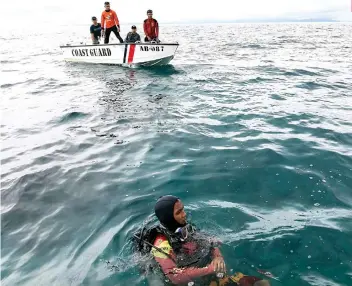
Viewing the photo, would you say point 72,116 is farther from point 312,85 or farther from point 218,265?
point 312,85

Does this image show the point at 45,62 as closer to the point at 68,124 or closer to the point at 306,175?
the point at 68,124

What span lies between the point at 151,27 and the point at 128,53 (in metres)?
1.86

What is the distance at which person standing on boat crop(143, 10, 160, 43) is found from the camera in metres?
18.1

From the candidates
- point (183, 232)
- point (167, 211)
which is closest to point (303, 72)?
point (183, 232)

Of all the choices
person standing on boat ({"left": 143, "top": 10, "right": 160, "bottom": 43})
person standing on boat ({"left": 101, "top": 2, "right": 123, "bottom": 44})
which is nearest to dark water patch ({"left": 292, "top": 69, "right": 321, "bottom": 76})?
person standing on boat ({"left": 143, "top": 10, "right": 160, "bottom": 43})

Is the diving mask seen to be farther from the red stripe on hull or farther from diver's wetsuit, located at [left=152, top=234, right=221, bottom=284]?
the red stripe on hull

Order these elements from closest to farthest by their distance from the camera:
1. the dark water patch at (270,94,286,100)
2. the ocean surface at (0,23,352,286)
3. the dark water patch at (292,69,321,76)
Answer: the ocean surface at (0,23,352,286)
the dark water patch at (270,94,286,100)
the dark water patch at (292,69,321,76)

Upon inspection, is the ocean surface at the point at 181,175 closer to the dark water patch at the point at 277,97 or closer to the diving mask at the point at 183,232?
the dark water patch at the point at 277,97

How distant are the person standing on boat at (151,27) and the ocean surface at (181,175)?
18.4 ft

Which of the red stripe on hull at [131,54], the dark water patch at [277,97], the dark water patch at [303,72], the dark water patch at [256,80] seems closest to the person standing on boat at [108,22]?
the red stripe on hull at [131,54]

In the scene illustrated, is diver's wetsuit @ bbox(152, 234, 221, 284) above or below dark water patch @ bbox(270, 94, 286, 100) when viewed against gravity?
above

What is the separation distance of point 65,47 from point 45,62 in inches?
153

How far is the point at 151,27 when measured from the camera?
60.1 ft

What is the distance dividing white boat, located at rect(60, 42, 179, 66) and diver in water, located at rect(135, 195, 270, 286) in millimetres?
14506
